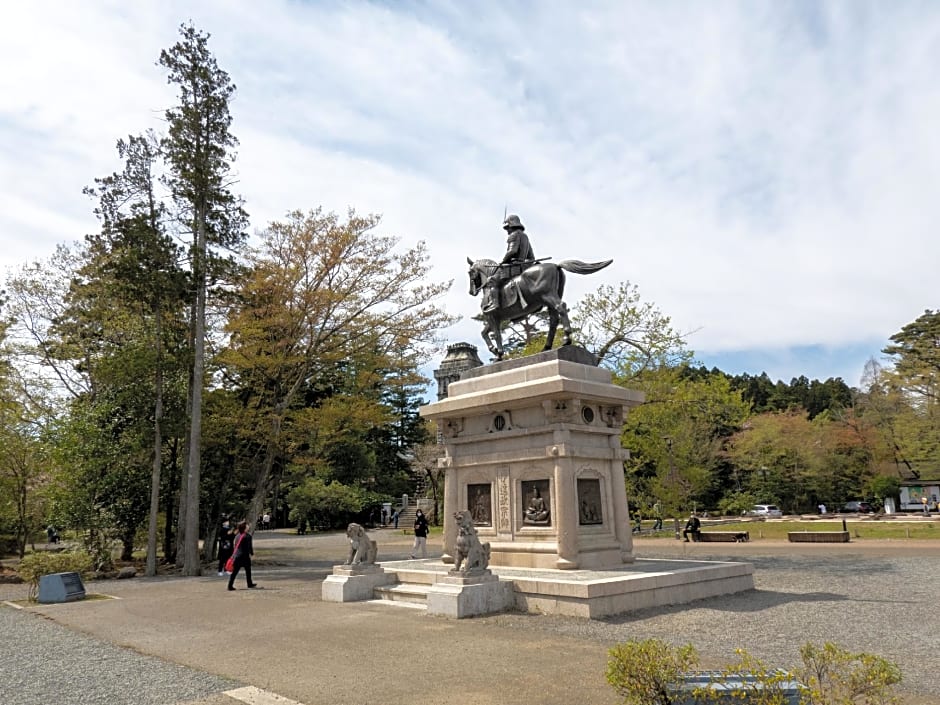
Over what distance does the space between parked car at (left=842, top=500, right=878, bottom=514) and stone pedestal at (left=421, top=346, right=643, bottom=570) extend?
133 feet

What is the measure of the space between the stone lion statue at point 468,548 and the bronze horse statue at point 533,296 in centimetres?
466

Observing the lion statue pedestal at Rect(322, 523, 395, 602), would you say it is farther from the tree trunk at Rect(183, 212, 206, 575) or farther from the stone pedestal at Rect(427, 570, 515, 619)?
the tree trunk at Rect(183, 212, 206, 575)

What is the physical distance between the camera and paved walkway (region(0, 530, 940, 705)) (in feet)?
20.2

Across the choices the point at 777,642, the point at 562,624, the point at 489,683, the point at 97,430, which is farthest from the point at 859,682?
the point at 97,430

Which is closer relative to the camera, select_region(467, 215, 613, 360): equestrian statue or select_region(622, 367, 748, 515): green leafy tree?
select_region(467, 215, 613, 360): equestrian statue

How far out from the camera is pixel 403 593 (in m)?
11.6

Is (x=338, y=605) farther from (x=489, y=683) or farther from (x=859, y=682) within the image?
(x=859, y=682)

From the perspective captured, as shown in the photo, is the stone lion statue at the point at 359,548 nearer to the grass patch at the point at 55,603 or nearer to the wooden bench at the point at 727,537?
the grass patch at the point at 55,603

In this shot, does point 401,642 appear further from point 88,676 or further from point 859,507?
point 859,507

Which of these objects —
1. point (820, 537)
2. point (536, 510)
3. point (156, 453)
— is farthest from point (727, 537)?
point (156, 453)

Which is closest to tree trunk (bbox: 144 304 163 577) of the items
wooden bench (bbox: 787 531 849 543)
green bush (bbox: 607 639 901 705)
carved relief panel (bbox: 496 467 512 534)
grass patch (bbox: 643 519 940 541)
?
carved relief panel (bbox: 496 467 512 534)

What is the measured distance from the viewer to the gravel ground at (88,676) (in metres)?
6.18

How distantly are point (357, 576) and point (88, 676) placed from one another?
560 cm

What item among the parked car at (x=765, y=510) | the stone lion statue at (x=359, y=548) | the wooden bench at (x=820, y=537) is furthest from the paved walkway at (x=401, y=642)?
the parked car at (x=765, y=510)
